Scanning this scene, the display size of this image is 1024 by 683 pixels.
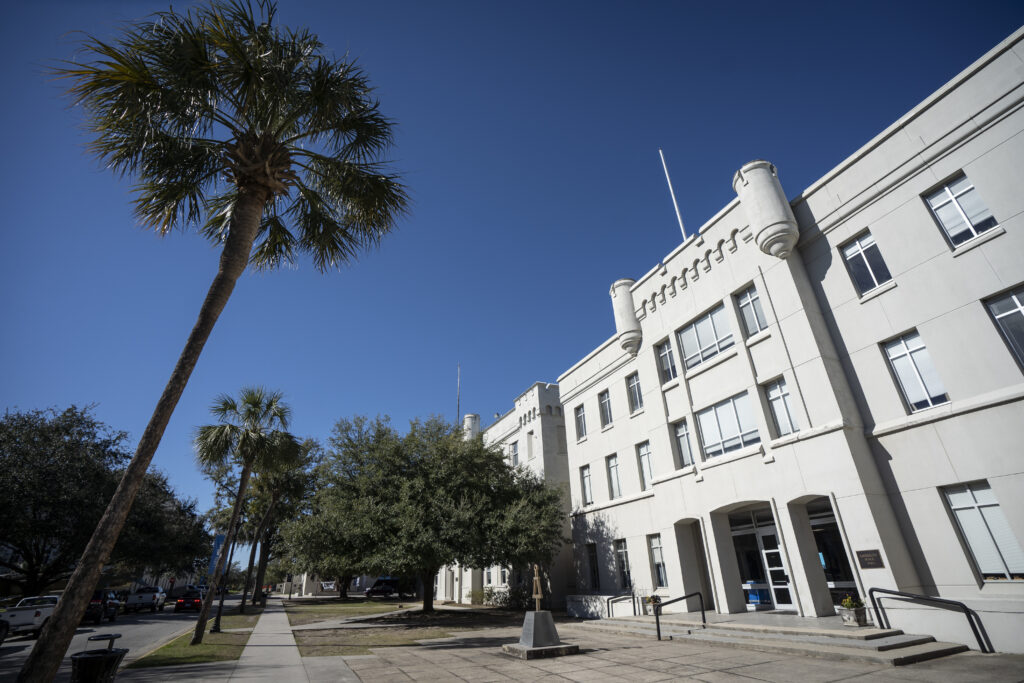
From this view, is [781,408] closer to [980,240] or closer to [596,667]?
[980,240]

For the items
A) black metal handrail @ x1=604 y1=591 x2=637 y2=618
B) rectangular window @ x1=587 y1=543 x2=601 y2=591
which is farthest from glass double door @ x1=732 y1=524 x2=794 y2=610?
rectangular window @ x1=587 y1=543 x2=601 y2=591

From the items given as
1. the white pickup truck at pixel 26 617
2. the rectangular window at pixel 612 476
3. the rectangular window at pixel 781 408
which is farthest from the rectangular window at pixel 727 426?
the white pickup truck at pixel 26 617

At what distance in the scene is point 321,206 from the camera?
10875mm

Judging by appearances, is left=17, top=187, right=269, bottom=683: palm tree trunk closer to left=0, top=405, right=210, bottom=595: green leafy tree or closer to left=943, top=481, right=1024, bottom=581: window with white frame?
left=943, top=481, right=1024, bottom=581: window with white frame

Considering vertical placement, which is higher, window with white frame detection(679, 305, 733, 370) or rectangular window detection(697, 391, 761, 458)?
window with white frame detection(679, 305, 733, 370)

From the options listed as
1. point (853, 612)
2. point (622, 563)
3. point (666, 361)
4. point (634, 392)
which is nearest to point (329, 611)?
point (622, 563)

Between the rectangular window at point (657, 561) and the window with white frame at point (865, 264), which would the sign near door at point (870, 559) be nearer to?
the window with white frame at point (865, 264)

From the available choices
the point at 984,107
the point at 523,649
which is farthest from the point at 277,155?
the point at 984,107

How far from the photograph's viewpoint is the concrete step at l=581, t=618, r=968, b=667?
898cm

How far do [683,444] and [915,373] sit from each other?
27.4 feet

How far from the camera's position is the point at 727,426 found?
1666 centimetres

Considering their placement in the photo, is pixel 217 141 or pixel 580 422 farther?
pixel 580 422

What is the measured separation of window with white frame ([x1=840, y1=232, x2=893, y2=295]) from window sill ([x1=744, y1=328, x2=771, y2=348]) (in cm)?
271

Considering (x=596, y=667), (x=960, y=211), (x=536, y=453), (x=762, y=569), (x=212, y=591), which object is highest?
(x=960, y=211)
